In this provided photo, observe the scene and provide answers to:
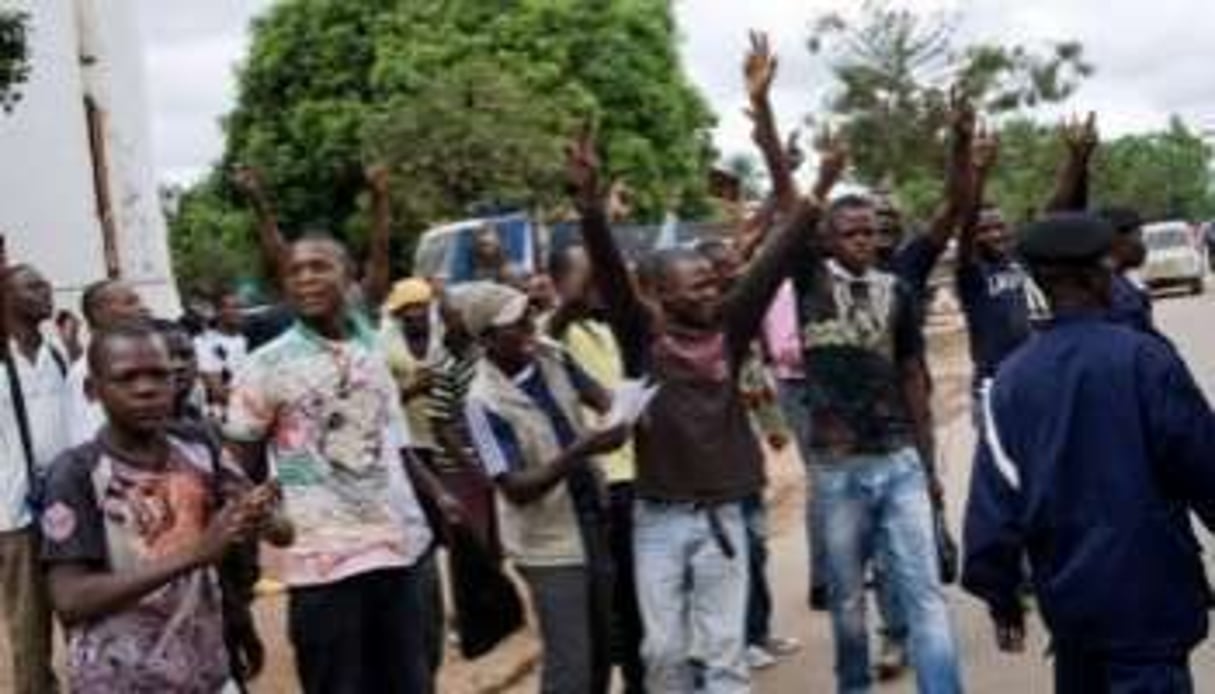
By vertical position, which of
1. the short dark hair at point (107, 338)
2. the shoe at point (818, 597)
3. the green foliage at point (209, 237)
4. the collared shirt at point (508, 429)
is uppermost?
the green foliage at point (209, 237)

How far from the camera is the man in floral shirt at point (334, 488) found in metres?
5.75

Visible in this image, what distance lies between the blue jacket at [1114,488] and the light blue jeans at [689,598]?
1.50 m

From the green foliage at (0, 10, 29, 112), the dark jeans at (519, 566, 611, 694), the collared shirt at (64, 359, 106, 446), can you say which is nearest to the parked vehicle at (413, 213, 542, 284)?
the green foliage at (0, 10, 29, 112)

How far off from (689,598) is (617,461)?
94cm

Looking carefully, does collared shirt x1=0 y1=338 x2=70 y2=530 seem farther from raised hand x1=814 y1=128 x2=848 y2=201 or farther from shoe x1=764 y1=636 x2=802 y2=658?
shoe x1=764 y1=636 x2=802 y2=658

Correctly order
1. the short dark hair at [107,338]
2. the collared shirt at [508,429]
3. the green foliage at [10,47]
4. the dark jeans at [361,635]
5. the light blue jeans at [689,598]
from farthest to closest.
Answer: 1. the green foliage at [10,47]
2. the light blue jeans at [689,598]
3. the collared shirt at [508,429]
4. the dark jeans at [361,635]
5. the short dark hair at [107,338]

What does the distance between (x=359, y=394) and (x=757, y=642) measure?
11.5 ft

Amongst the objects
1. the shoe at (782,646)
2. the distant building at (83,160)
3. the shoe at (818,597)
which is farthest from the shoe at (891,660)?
the distant building at (83,160)

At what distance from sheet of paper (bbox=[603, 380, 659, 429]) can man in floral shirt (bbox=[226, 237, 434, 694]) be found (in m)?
0.60

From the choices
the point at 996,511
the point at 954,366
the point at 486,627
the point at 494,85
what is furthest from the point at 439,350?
the point at 494,85

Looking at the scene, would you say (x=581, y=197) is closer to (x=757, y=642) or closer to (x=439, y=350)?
(x=439, y=350)

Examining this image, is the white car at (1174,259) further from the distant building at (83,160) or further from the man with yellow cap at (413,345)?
the man with yellow cap at (413,345)

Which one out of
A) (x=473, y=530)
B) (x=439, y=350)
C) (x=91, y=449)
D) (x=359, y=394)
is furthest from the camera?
(x=439, y=350)

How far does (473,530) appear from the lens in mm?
6273
